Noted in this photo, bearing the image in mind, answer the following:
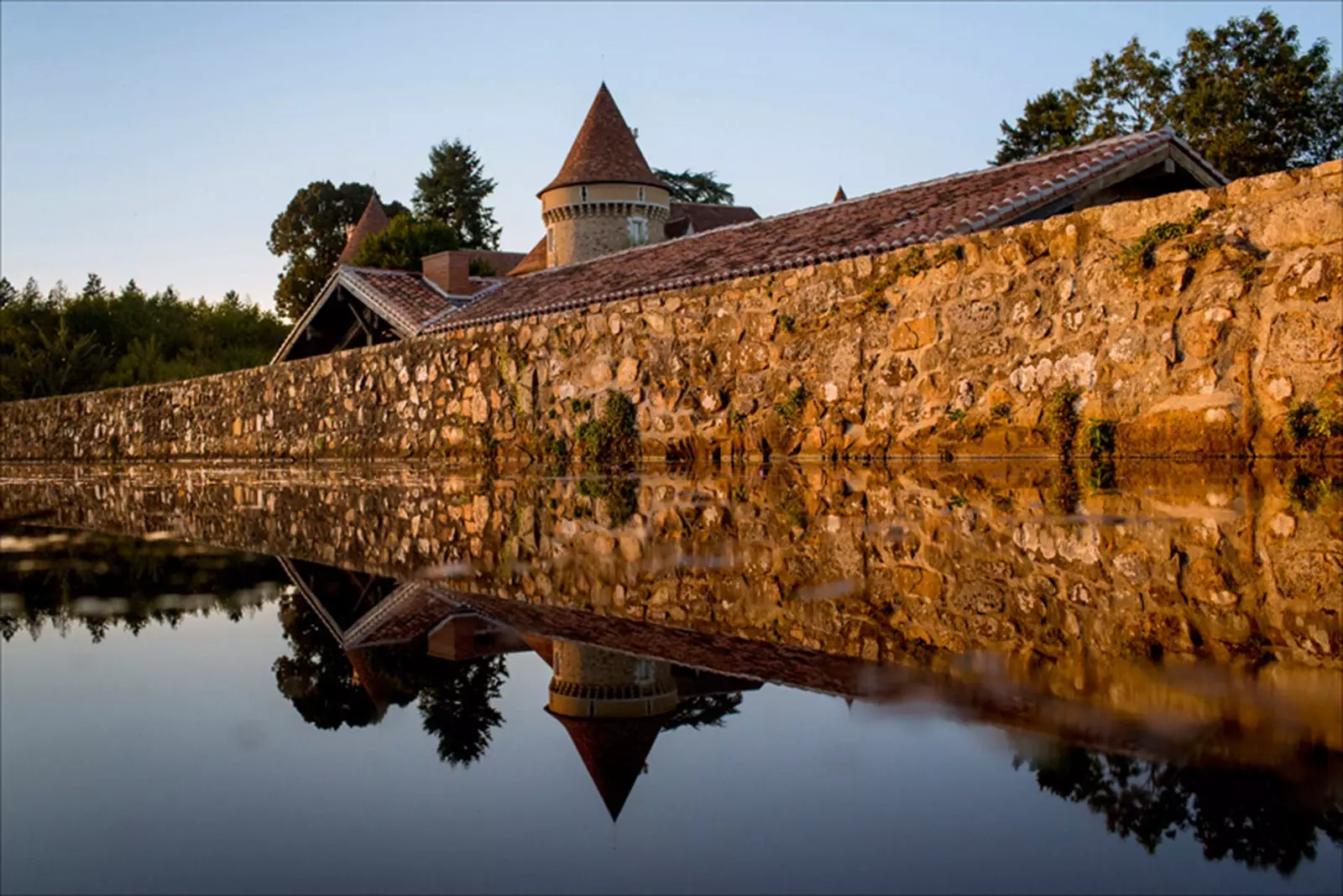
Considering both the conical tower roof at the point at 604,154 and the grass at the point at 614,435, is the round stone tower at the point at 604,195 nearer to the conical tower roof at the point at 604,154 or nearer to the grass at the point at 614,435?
the conical tower roof at the point at 604,154

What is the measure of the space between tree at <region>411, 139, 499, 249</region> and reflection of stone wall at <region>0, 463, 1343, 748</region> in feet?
279

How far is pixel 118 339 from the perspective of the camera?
6009 cm

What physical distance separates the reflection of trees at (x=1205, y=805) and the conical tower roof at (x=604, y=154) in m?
54.4

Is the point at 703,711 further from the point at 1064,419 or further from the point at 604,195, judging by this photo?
the point at 604,195

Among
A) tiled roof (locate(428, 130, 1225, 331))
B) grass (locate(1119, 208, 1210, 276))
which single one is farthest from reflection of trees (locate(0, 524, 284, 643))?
tiled roof (locate(428, 130, 1225, 331))

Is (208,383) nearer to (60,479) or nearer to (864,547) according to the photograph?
(60,479)

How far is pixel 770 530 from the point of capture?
593 cm

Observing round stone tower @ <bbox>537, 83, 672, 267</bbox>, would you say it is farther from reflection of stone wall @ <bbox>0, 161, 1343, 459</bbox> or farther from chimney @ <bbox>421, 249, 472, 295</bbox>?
reflection of stone wall @ <bbox>0, 161, 1343, 459</bbox>

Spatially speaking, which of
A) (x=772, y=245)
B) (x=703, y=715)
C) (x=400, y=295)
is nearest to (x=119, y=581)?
(x=703, y=715)

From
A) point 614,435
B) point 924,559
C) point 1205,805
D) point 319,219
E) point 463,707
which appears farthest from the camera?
point 319,219

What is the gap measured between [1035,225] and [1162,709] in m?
9.07

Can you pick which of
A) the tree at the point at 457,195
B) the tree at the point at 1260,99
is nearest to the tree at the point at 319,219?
the tree at the point at 457,195

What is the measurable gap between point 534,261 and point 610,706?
208ft

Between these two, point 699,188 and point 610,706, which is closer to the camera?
point 610,706
